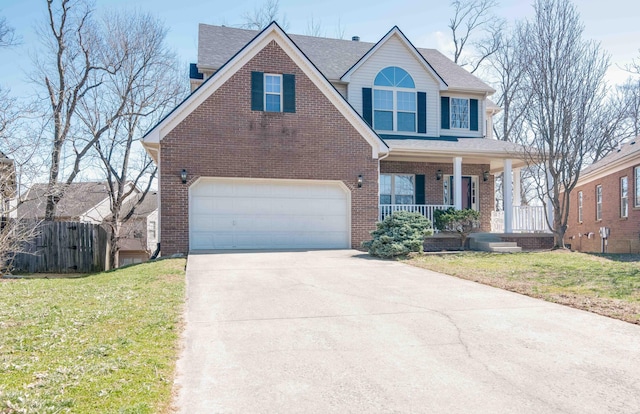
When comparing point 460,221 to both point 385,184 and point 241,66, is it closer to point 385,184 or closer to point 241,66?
point 385,184

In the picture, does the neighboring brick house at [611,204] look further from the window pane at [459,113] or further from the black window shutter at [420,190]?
the black window shutter at [420,190]

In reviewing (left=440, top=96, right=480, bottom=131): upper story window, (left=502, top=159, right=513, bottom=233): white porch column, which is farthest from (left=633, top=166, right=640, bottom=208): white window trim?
(left=440, top=96, right=480, bottom=131): upper story window

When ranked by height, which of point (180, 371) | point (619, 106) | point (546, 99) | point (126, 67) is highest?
point (126, 67)

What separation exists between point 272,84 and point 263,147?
2.07m

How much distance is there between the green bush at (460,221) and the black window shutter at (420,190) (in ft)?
7.22

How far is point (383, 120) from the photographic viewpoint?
1816cm

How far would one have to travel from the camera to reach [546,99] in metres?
15.7

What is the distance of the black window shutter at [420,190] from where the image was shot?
60.6 feet

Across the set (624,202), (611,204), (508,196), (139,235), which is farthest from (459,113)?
(139,235)

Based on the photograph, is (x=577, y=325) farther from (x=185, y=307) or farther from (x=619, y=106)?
(x=619, y=106)

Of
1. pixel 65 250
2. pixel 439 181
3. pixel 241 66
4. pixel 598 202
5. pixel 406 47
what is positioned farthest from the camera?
pixel 598 202

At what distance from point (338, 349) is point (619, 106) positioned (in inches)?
970

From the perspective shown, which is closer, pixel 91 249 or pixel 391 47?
pixel 91 249

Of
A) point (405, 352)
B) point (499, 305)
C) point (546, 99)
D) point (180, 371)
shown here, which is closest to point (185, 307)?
point (180, 371)
